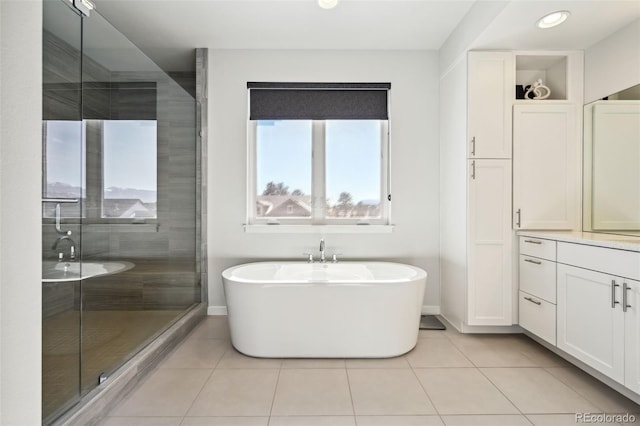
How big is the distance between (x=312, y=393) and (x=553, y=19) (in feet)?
9.05

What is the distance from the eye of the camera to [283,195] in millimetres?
3256

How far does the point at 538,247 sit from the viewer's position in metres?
2.36

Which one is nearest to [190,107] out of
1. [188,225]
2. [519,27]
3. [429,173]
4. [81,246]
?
[188,225]

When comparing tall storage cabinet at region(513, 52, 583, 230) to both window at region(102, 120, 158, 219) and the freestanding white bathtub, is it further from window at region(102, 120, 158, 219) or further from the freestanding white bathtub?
window at region(102, 120, 158, 219)

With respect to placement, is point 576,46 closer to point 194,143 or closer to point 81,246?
point 194,143

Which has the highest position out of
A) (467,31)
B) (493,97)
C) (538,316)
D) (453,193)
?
(467,31)

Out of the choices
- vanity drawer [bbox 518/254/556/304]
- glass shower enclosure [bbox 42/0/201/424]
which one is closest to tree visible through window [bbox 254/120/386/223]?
glass shower enclosure [bbox 42/0/201/424]

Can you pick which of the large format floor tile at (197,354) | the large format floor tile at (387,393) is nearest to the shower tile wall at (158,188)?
the large format floor tile at (197,354)

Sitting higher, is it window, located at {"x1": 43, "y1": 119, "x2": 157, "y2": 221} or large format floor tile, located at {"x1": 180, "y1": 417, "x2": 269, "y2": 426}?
window, located at {"x1": 43, "y1": 119, "x2": 157, "y2": 221}

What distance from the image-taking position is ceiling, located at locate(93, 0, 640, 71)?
2.20 metres

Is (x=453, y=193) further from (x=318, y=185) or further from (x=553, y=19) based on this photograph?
(x=553, y=19)

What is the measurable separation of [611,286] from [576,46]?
1.89 meters

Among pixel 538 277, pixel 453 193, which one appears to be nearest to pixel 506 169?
pixel 453 193

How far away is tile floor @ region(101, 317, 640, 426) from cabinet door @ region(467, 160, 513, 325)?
29 centimetres
